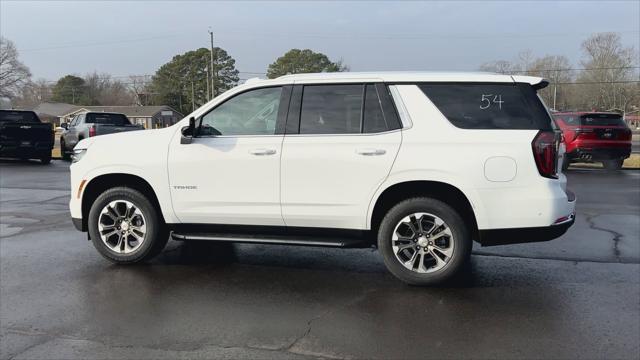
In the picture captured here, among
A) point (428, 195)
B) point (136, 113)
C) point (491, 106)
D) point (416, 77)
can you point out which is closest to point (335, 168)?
point (428, 195)

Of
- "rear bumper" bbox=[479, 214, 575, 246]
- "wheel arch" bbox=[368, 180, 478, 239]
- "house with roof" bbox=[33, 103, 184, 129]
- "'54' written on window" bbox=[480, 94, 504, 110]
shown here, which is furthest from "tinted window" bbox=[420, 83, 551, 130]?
"house with roof" bbox=[33, 103, 184, 129]

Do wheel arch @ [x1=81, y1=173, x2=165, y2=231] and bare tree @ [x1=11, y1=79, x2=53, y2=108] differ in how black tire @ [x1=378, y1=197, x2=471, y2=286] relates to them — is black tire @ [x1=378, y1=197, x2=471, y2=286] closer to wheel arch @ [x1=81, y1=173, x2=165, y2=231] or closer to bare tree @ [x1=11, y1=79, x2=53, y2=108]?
wheel arch @ [x1=81, y1=173, x2=165, y2=231]

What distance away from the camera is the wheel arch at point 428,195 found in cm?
499

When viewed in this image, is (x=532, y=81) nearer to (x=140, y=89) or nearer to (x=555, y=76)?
(x=555, y=76)

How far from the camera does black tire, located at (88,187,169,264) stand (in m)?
5.62

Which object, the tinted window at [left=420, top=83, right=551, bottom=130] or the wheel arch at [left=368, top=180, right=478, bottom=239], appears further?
the wheel arch at [left=368, top=180, right=478, bottom=239]

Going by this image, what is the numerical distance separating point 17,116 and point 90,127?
2.71 m

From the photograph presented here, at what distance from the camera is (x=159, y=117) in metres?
80.4

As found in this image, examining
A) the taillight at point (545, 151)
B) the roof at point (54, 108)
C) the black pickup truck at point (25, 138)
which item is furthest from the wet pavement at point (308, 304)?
the roof at point (54, 108)

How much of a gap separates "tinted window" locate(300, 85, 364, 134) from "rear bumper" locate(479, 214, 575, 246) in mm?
1522

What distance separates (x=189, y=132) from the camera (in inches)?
213

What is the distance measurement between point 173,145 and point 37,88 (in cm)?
11852

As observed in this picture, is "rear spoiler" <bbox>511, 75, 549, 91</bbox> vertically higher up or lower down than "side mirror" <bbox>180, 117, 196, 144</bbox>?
higher up

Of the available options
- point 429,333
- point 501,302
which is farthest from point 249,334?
point 501,302
